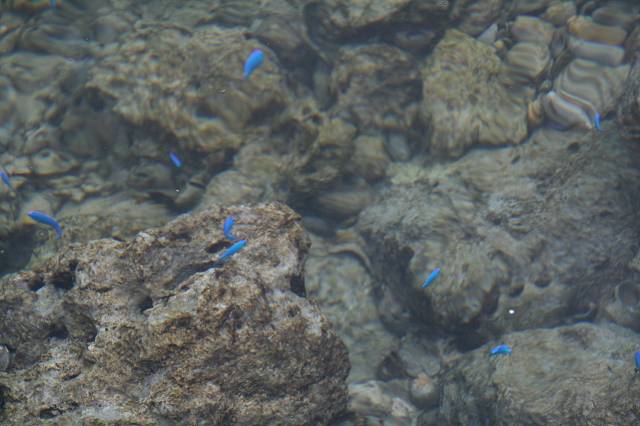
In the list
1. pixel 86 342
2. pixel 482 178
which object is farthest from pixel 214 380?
pixel 482 178

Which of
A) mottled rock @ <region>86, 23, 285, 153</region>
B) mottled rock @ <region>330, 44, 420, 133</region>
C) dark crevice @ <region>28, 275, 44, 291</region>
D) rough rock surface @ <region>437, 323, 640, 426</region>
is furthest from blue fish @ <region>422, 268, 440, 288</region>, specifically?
dark crevice @ <region>28, 275, 44, 291</region>

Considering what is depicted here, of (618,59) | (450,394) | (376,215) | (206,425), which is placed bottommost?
(450,394)

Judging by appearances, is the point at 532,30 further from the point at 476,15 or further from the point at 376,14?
the point at 376,14

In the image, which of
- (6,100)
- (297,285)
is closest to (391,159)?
(297,285)

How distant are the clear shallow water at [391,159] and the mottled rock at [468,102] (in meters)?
0.03

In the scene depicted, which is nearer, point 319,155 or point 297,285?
point 297,285

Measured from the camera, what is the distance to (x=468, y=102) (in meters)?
6.40

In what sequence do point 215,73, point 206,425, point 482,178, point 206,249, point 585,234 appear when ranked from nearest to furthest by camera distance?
1. point 206,425
2. point 206,249
3. point 585,234
4. point 482,178
5. point 215,73

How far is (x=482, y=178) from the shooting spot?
6.07m

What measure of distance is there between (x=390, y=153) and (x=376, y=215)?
1.13 meters

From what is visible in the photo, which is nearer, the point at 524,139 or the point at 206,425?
the point at 206,425

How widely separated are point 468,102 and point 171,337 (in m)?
5.09

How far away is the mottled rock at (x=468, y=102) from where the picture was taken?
20.8ft

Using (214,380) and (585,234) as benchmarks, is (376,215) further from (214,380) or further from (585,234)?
(214,380)
